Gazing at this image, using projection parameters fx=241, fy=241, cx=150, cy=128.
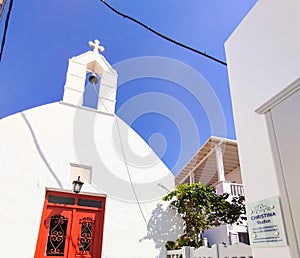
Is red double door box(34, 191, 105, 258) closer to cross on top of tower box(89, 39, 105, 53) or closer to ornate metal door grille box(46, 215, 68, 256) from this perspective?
ornate metal door grille box(46, 215, 68, 256)

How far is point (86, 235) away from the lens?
176 inches

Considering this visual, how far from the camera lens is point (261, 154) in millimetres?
1864

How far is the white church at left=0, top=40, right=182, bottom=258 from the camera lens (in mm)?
4164

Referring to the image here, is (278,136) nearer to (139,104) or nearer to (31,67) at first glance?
(139,104)

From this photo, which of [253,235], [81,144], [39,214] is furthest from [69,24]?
[253,235]

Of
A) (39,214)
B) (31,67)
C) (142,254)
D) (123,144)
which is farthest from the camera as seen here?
(123,144)

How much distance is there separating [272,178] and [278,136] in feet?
0.99

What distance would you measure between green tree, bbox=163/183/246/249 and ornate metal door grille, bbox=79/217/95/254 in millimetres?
1511

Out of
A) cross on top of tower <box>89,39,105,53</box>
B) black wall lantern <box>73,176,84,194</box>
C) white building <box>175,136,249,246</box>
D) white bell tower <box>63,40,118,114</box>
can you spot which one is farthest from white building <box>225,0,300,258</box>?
white building <box>175,136,249,246</box>

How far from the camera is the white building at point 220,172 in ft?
22.1

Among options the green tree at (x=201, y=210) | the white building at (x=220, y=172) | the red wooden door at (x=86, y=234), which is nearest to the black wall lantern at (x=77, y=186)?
the red wooden door at (x=86, y=234)

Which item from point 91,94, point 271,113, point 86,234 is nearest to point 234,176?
point 91,94

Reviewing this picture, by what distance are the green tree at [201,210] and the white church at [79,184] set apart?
294 millimetres

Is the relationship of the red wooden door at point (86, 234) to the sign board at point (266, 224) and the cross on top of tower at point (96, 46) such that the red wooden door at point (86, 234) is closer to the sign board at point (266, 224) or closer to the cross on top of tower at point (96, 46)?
the sign board at point (266, 224)
